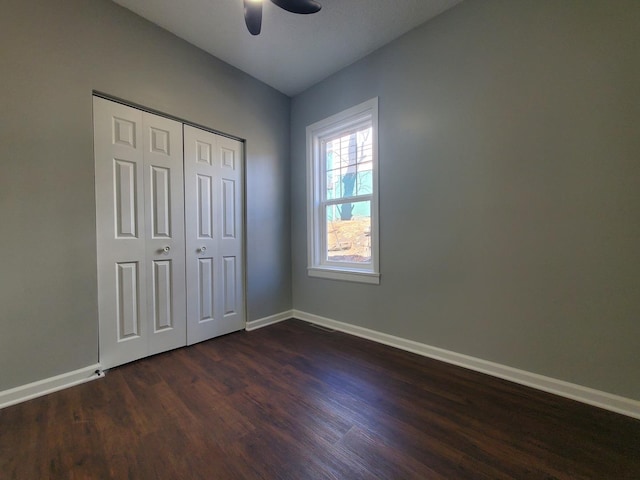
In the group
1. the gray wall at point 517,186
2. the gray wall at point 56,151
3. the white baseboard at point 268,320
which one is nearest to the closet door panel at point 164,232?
the gray wall at point 56,151

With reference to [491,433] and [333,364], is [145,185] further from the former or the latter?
[491,433]

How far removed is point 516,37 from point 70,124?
319 centimetres

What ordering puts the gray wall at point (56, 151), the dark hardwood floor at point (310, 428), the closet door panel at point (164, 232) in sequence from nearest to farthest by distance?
the dark hardwood floor at point (310, 428)
the gray wall at point (56, 151)
the closet door panel at point (164, 232)

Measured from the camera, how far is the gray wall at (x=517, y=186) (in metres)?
1.46

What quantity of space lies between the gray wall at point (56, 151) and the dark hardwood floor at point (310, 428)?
41 cm

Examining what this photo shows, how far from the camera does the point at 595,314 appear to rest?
5.00 feet

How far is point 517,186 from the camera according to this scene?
5.74 ft

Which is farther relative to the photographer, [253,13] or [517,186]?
[517,186]

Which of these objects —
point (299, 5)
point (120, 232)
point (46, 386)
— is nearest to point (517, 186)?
point (299, 5)

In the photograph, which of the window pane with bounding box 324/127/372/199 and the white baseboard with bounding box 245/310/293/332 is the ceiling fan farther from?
the white baseboard with bounding box 245/310/293/332

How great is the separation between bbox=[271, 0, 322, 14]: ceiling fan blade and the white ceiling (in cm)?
46

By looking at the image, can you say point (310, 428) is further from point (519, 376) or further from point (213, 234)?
point (213, 234)

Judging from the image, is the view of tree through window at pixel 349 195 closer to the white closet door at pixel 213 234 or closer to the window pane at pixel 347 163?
the window pane at pixel 347 163

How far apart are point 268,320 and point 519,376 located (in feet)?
7.87
